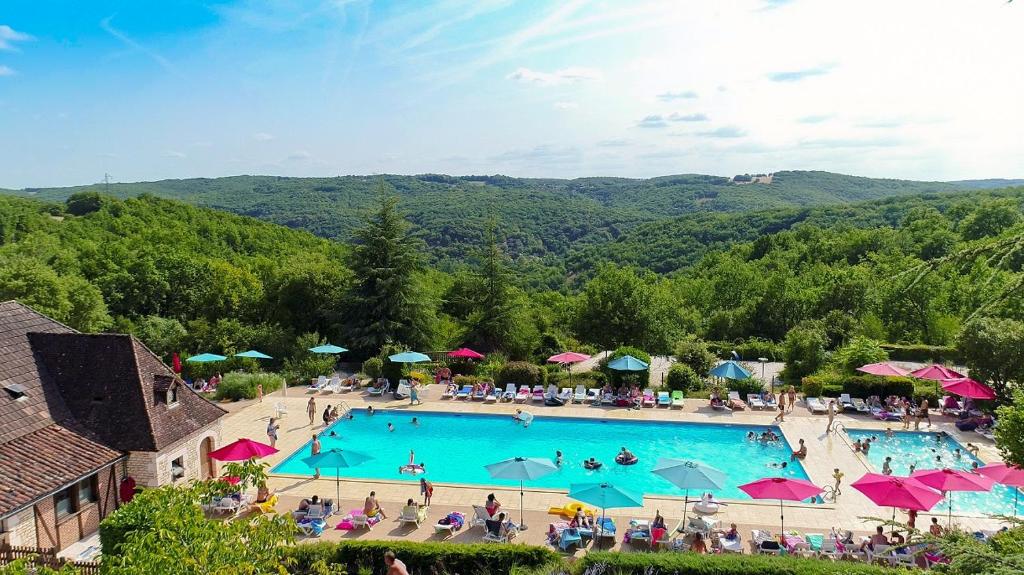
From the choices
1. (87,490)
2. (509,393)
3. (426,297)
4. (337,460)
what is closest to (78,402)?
(87,490)

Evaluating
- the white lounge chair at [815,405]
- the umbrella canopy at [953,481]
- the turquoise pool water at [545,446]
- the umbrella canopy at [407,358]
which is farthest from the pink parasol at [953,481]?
the umbrella canopy at [407,358]

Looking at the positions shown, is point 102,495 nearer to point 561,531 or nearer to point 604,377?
point 561,531

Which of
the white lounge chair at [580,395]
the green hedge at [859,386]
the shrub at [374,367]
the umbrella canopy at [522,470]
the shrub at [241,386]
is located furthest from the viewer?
the shrub at [374,367]

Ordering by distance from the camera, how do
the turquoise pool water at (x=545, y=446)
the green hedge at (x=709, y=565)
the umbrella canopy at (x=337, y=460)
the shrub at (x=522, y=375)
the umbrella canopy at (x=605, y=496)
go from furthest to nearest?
the shrub at (x=522, y=375), the turquoise pool water at (x=545, y=446), the umbrella canopy at (x=337, y=460), the umbrella canopy at (x=605, y=496), the green hedge at (x=709, y=565)

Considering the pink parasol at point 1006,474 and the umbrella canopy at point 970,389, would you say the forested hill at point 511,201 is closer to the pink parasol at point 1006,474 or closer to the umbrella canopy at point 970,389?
the umbrella canopy at point 970,389

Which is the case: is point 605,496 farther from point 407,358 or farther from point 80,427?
point 407,358

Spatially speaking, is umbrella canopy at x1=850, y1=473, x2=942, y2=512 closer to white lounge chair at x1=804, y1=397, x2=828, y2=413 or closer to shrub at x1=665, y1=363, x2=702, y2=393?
white lounge chair at x1=804, y1=397, x2=828, y2=413
